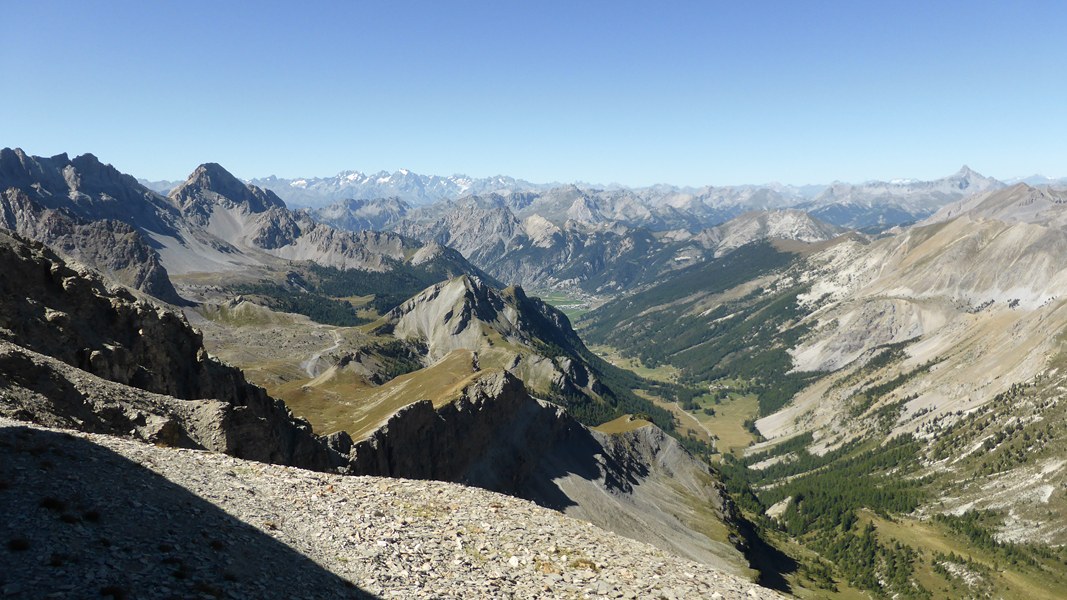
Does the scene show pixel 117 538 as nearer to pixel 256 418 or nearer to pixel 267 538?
pixel 267 538

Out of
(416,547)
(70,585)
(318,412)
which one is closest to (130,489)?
(70,585)

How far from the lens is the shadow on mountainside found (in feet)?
60.1

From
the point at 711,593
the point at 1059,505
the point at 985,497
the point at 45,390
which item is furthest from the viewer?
the point at 985,497

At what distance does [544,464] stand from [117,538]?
108 meters

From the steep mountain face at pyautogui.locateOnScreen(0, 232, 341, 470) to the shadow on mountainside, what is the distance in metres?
10.4

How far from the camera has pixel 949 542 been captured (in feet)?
552

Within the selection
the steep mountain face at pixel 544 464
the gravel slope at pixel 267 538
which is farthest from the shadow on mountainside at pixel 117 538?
the steep mountain face at pixel 544 464

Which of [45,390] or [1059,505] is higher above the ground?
[45,390]

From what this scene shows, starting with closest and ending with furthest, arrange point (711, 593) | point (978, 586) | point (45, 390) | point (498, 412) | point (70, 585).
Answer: point (70, 585)
point (711, 593)
point (45, 390)
point (498, 412)
point (978, 586)

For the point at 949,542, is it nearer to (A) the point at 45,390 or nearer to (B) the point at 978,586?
(B) the point at 978,586

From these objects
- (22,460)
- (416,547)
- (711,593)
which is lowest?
(711,593)

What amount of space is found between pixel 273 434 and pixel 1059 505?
220140mm

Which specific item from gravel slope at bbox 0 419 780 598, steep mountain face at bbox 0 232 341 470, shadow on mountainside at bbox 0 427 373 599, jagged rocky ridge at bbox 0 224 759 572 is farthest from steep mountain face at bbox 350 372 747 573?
shadow on mountainside at bbox 0 427 373 599

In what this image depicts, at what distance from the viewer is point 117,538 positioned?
21.2m
